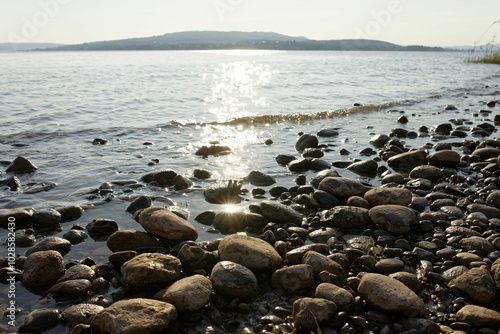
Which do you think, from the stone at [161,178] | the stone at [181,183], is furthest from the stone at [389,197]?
the stone at [161,178]

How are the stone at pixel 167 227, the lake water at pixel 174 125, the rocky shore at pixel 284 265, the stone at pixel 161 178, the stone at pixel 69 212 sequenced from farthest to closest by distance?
the stone at pixel 161 178 < the lake water at pixel 174 125 < the stone at pixel 69 212 < the stone at pixel 167 227 < the rocky shore at pixel 284 265

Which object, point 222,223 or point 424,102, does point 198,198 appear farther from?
point 424,102

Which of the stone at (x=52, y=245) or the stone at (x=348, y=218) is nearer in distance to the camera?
the stone at (x=52, y=245)

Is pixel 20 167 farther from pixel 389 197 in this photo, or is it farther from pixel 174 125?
pixel 389 197

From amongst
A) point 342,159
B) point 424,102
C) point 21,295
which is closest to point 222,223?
point 21,295

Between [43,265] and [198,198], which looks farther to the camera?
[198,198]

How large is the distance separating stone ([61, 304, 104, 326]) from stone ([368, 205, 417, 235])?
4032mm

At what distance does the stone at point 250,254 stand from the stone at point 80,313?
1561mm

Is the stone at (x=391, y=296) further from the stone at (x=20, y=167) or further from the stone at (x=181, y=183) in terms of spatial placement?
the stone at (x=20, y=167)

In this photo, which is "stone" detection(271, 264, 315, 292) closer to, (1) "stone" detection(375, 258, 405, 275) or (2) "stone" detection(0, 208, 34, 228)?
(1) "stone" detection(375, 258, 405, 275)

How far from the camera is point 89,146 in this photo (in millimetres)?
12258

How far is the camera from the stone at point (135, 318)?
369 cm

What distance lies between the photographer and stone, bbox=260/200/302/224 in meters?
6.41

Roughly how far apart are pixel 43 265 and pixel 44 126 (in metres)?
11.9
